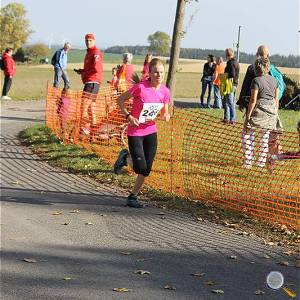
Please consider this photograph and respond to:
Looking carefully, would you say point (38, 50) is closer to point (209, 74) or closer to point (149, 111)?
point (209, 74)

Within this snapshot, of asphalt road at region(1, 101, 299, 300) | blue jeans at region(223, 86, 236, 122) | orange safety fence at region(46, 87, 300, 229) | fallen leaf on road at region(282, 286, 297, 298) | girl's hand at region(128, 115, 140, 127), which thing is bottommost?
asphalt road at region(1, 101, 299, 300)

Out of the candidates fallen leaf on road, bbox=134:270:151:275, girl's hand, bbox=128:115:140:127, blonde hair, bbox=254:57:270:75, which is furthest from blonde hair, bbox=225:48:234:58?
fallen leaf on road, bbox=134:270:151:275

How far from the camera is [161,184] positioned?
9.51 meters

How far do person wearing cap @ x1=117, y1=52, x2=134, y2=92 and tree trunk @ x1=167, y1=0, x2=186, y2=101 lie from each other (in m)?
1.14

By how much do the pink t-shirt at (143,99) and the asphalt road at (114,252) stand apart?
3.13ft

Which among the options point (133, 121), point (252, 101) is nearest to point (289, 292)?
point (133, 121)

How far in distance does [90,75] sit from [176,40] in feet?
8.46

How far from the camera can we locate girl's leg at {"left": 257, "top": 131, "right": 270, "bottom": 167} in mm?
8933

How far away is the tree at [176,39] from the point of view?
14.5 meters

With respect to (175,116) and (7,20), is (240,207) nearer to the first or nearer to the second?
(175,116)

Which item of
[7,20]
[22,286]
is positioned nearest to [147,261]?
[22,286]

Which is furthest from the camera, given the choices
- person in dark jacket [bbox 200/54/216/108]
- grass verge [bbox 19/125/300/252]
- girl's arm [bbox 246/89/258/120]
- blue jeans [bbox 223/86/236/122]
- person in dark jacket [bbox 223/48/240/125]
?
person in dark jacket [bbox 200/54/216/108]

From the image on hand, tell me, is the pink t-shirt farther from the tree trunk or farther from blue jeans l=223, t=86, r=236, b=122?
blue jeans l=223, t=86, r=236, b=122

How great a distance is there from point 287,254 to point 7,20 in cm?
13007
